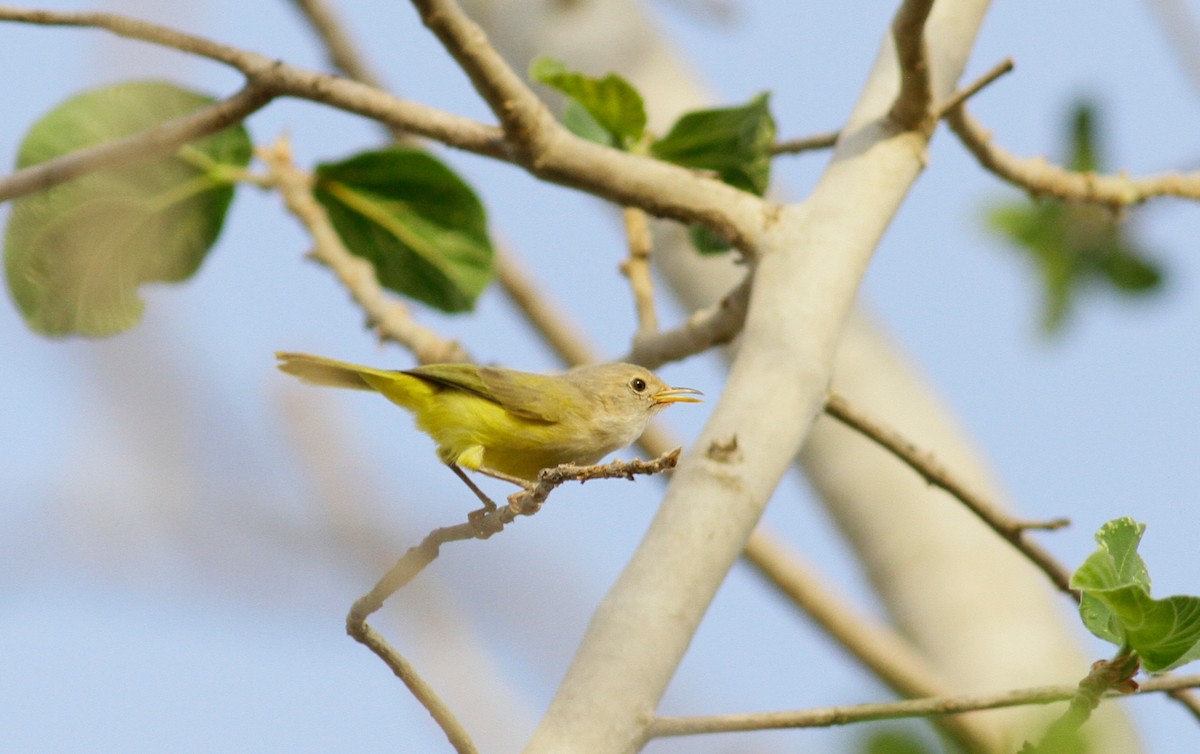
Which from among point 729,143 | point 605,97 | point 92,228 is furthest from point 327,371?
point 729,143

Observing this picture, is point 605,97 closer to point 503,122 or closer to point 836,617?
point 503,122

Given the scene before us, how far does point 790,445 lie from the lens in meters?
2.37

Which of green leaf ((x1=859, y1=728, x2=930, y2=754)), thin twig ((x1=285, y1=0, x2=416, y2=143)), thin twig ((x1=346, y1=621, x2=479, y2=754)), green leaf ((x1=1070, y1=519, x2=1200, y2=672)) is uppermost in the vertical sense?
thin twig ((x1=285, y1=0, x2=416, y2=143))

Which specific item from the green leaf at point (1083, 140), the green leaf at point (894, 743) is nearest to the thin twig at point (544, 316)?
the green leaf at point (1083, 140)

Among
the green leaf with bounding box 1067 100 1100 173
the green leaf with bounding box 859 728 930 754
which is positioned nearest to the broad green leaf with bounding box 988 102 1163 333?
the green leaf with bounding box 1067 100 1100 173

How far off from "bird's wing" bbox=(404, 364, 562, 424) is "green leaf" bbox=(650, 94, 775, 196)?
756mm

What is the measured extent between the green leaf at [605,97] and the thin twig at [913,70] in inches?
34.7

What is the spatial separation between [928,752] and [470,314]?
2.66 meters

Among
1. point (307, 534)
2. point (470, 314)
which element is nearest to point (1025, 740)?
point (307, 534)

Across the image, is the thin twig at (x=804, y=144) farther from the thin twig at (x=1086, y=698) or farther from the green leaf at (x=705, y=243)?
the thin twig at (x=1086, y=698)

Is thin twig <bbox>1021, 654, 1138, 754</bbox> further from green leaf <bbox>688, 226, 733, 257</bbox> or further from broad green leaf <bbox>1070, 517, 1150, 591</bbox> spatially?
green leaf <bbox>688, 226, 733, 257</bbox>

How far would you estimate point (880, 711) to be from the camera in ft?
6.38

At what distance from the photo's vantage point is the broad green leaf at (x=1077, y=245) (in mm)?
5102

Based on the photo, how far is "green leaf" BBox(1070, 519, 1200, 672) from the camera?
180 cm
